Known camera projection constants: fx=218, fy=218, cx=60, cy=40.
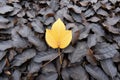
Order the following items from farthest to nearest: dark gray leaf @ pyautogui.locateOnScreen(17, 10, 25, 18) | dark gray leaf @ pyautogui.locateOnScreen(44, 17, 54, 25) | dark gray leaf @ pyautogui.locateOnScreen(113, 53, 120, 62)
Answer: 1. dark gray leaf @ pyautogui.locateOnScreen(17, 10, 25, 18)
2. dark gray leaf @ pyautogui.locateOnScreen(44, 17, 54, 25)
3. dark gray leaf @ pyautogui.locateOnScreen(113, 53, 120, 62)

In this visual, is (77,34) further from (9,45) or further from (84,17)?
(9,45)

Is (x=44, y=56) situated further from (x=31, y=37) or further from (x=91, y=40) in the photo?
(x=91, y=40)

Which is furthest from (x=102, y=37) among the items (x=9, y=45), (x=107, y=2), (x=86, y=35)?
(x=9, y=45)

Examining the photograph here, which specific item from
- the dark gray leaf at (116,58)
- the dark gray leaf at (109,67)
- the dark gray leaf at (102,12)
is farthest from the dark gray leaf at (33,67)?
the dark gray leaf at (102,12)

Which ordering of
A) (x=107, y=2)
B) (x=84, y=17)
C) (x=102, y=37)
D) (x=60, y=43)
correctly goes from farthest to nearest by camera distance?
(x=107, y=2) → (x=84, y=17) → (x=102, y=37) → (x=60, y=43)

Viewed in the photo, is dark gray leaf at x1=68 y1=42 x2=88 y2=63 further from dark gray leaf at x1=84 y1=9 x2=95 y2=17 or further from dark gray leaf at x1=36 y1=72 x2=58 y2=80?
dark gray leaf at x1=84 y1=9 x2=95 y2=17

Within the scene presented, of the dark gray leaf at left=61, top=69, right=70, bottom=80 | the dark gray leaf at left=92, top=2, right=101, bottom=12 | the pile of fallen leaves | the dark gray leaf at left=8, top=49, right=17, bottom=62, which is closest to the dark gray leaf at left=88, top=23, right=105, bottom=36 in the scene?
the pile of fallen leaves
